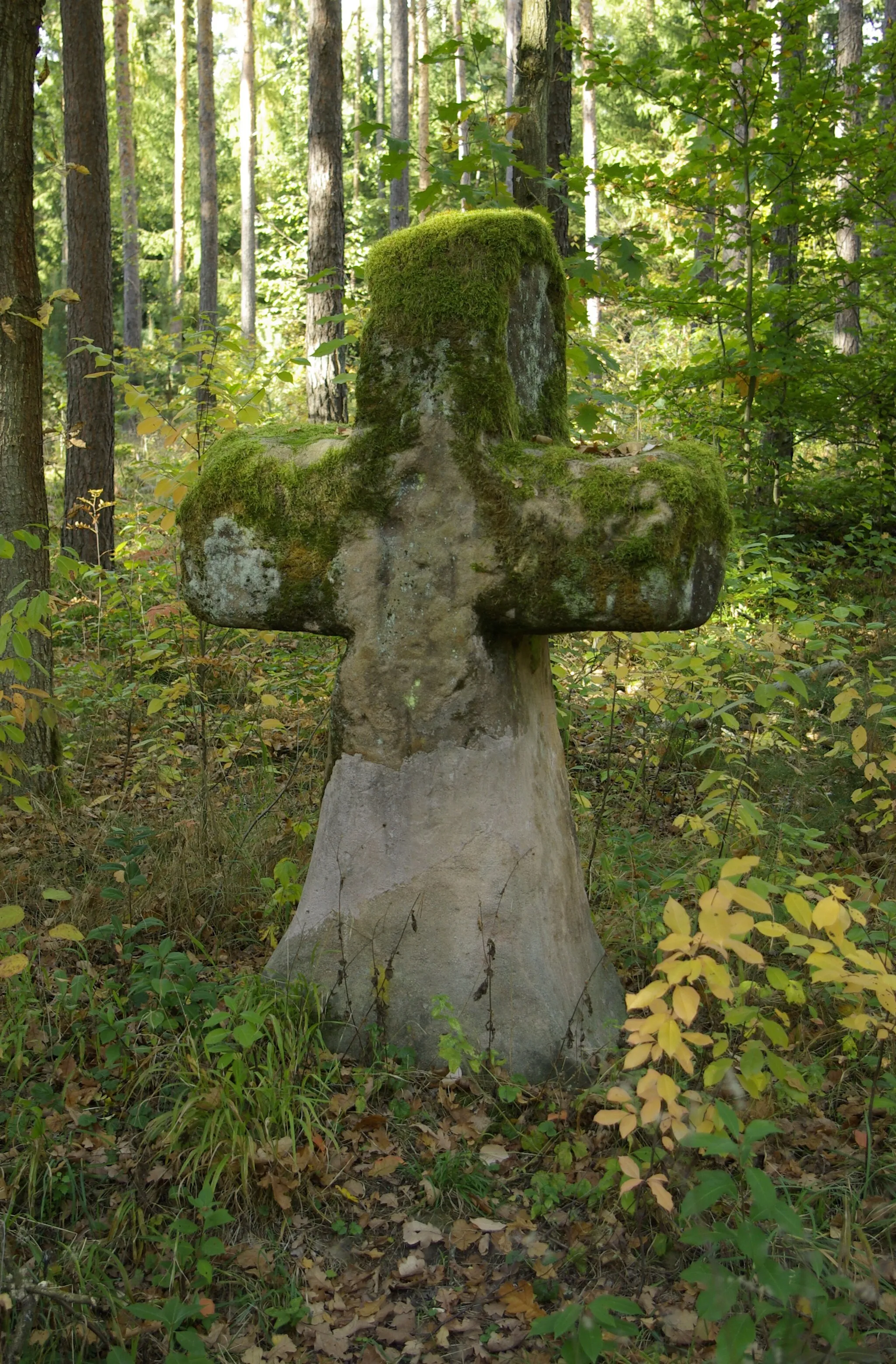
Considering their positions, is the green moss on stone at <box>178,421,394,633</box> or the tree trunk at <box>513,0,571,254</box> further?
the tree trunk at <box>513,0,571,254</box>

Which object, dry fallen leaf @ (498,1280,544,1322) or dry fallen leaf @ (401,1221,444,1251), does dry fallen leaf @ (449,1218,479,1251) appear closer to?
dry fallen leaf @ (401,1221,444,1251)

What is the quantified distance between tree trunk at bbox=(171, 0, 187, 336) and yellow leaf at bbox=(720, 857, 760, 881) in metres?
23.9

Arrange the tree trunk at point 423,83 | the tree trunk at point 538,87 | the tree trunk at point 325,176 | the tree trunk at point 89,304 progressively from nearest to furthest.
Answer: the tree trunk at point 538,87 → the tree trunk at point 89,304 → the tree trunk at point 325,176 → the tree trunk at point 423,83

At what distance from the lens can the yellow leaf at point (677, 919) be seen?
220 centimetres

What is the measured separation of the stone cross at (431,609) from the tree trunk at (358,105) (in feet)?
82.8

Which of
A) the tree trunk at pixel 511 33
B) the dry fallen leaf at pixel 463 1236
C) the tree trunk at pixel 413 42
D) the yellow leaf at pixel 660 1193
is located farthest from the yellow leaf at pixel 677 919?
the tree trunk at pixel 413 42

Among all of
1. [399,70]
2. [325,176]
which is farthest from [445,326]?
[399,70]

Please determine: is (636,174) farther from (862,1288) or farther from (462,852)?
(862,1288)

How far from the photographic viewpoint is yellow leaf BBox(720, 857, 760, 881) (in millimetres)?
2186

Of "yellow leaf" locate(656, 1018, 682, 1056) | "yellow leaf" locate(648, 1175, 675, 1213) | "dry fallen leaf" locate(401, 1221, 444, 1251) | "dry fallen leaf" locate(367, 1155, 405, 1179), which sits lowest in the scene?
"dry fallen leaf" locate(401, 1221, 444, 1251)

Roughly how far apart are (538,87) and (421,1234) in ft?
21.4

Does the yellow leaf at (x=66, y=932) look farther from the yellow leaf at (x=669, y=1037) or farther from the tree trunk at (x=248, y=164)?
the tree trunk at (x=248, y=164)

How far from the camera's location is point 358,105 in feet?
104

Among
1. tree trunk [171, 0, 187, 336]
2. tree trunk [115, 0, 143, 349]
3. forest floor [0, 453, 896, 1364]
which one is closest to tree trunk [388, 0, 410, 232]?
tree trunk [115, 0, 143, 349]
